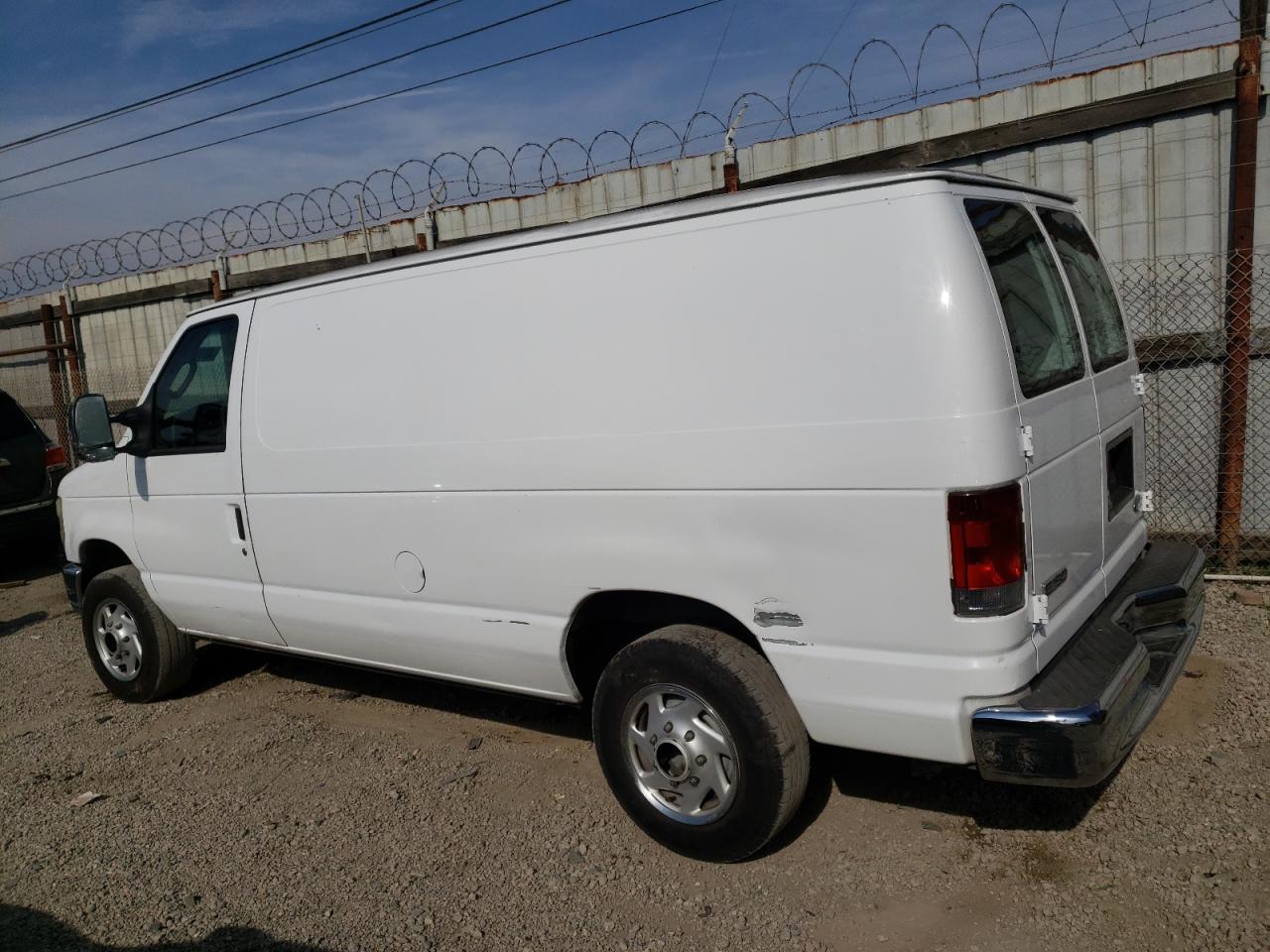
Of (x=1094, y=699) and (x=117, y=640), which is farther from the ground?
(x=1094, y=699)

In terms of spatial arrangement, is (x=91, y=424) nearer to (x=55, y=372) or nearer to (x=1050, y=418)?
(x=1050, y=418)

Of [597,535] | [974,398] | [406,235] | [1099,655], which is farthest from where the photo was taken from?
[406,235]

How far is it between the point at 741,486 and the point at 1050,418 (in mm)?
979

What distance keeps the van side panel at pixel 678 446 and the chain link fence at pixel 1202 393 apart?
3.47 meters

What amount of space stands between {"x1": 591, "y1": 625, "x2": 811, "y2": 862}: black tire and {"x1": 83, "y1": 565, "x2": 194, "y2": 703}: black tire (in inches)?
120

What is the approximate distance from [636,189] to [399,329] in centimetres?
428

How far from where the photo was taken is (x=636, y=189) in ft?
26.3

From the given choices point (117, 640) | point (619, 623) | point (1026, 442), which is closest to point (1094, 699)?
point (1026, 442)

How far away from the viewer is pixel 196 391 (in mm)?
5121

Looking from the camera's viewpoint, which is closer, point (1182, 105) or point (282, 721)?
point (282, 721)

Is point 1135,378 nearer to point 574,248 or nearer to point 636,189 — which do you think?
point 574,248

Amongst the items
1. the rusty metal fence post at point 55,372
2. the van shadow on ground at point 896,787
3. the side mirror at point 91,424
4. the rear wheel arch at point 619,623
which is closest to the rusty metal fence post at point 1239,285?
the van shadow on ground at point 896,787

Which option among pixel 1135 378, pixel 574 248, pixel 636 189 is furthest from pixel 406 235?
pixel 1135 378

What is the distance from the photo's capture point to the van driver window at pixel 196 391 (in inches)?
196
